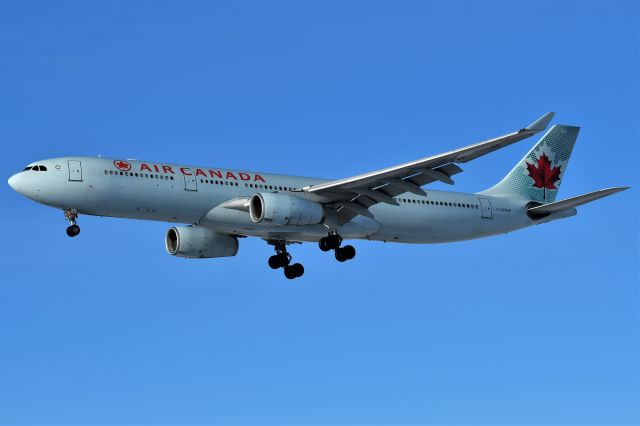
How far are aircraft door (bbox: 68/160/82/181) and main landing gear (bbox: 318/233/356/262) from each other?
35.8ft

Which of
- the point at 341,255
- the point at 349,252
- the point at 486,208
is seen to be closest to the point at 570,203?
the point at 486,208

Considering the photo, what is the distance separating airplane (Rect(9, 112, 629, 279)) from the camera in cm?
4603

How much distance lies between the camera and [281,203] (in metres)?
47.0

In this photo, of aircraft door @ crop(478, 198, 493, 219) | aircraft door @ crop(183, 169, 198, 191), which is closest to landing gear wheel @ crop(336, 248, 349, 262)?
aircraft door @ crop(183, 169, 198, 191)

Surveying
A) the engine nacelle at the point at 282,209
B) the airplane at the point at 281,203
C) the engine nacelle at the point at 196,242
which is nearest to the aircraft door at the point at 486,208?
the airplane at the point at 281,203

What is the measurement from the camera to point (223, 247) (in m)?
52.0

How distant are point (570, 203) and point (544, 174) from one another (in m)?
8.01

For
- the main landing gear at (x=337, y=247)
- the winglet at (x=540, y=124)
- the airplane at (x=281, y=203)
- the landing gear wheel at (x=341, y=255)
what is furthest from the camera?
the landing gear wheel at (x=341, y=255)

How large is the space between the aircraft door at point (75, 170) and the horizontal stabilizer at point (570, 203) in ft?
69.8

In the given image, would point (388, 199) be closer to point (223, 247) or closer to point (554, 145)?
point (223, 247)

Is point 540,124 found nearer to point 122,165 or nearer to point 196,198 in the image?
point 196,198

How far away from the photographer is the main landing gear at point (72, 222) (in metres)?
46.6

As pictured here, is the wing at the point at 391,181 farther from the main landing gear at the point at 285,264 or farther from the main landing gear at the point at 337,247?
the main landing gear at the point at 285,264

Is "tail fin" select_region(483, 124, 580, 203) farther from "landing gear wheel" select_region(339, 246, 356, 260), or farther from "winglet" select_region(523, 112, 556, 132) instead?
"winglet" select_region(523, 112, 556, 132)
